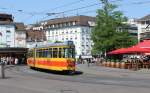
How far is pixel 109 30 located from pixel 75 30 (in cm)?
7912

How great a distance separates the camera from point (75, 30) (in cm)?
14750

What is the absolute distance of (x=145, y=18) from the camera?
133 m

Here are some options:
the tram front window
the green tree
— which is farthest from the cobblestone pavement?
the green tree

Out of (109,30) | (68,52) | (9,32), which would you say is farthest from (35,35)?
(68,52)

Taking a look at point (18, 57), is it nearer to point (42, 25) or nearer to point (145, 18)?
point (145, 18)

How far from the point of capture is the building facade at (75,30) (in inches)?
5723

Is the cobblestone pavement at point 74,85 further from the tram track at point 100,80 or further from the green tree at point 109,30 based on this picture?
the green tree at point 109,30

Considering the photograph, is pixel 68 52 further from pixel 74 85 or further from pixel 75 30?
pixel 75 30

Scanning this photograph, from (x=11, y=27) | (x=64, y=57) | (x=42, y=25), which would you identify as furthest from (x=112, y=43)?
(x=42, y=25)

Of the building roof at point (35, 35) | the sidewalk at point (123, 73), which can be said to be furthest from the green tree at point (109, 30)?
the building roof at point (35, 35)

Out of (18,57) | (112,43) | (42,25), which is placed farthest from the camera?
(42,25)

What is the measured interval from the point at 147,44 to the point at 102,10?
18519mm

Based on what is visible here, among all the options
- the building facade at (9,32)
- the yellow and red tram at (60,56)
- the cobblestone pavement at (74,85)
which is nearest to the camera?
the cobblestone pavement at (74,85)

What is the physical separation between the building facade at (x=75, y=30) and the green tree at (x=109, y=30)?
228ft
